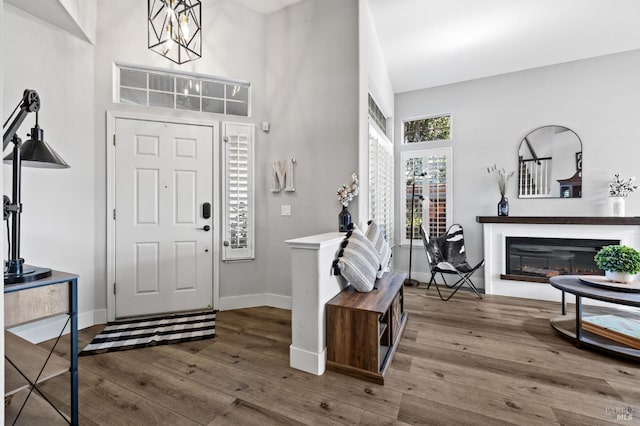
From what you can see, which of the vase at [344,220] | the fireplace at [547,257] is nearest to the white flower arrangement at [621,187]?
the fireplace at [547,257]

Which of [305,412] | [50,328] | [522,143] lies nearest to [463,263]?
[522,143]

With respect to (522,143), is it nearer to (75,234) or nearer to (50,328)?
(75,234)

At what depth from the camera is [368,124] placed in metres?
3.40

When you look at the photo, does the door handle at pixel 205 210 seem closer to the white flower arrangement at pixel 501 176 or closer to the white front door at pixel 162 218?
the white front door at pixel 162 218

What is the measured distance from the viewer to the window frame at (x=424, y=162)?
4.67 meters

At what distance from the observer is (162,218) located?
316 centimetres

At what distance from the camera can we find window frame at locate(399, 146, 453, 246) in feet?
15.3

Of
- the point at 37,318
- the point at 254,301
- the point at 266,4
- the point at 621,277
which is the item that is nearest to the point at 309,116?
the point at 266,4

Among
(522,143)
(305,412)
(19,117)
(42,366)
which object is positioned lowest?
(305,412)

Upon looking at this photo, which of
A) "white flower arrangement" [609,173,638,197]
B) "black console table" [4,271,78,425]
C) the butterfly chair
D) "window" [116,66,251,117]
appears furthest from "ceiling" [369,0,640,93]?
"black console table" [4,271,78,425]

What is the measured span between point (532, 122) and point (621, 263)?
244 centimetres

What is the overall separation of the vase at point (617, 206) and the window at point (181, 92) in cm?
464

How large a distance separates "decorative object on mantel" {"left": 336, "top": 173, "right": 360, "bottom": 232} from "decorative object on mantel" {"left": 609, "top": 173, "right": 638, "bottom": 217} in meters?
3.33

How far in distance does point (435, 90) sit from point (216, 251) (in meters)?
4.17
